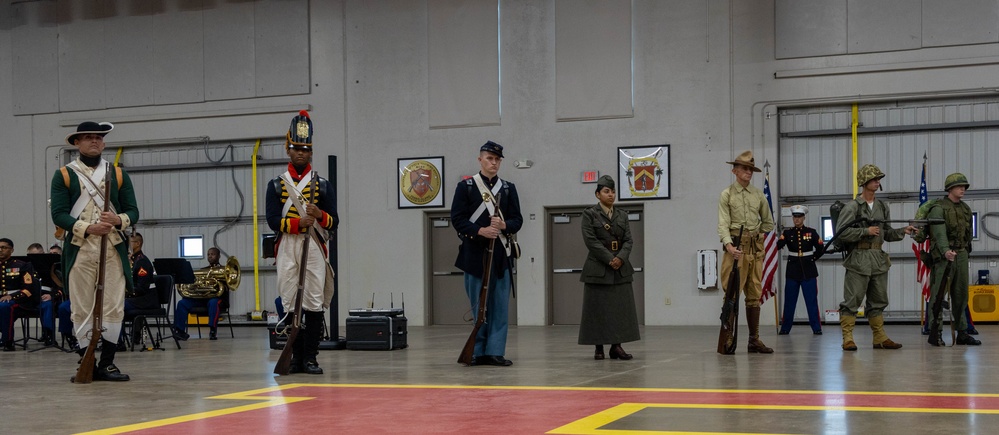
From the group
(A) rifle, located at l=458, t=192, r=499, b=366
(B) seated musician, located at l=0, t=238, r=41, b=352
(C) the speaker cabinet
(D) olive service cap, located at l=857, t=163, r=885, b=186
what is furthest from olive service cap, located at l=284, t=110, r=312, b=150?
(C) the speaker cabinet

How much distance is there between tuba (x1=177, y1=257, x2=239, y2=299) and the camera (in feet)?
57.6

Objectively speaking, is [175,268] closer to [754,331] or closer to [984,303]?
[754,331]

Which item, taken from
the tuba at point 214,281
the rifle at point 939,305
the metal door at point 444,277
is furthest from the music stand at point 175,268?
the rifle at point 939,305

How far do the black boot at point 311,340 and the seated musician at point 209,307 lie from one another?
5.03m

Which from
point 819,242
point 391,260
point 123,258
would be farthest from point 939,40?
point 123,258

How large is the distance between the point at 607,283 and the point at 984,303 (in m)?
8.79

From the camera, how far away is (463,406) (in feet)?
18.5

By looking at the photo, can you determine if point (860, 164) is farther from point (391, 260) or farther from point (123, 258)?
point (123, 258)

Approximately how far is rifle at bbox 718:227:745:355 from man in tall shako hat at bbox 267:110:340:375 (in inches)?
139

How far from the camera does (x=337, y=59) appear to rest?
18875mm

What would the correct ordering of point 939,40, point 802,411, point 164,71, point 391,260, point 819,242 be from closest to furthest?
point 802,411 < point 819,242 < point 939,40 < point 391,260 < point 164,71

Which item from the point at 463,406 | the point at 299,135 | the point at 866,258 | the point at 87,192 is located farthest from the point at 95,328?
the point at 866,258

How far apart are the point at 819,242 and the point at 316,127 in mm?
9182

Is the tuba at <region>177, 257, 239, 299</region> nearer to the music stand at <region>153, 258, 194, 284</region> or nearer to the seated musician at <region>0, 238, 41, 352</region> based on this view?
the music stand at <region>153, 258, 194, 284</region>
